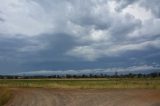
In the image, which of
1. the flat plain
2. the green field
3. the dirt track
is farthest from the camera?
the green field

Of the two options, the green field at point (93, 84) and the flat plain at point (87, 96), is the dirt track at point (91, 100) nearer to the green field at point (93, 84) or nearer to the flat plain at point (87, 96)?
the flat plain at point (87, 96)

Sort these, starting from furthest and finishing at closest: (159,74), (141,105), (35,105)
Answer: (159,74) < (35,105) < (141,105)

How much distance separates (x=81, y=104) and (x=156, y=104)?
5.87m

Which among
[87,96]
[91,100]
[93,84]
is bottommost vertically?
[91,100]

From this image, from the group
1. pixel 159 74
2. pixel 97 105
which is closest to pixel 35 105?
pixel 97 105

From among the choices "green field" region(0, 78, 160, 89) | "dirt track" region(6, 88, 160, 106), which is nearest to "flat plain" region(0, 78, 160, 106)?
"dirt track" region(6, 88, 160, 106)

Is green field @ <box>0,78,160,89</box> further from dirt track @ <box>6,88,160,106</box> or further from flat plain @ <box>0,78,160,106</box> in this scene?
dirt track @ <box>6,88,160,106</box>

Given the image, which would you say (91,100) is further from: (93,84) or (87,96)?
(93,84)

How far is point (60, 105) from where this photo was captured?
26.1 meters

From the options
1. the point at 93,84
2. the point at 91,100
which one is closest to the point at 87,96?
the point at 91,100

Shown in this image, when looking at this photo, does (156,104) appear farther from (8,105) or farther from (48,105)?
(8,105)

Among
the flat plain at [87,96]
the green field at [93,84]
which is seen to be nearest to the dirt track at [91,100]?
the flat plain at [87,96]

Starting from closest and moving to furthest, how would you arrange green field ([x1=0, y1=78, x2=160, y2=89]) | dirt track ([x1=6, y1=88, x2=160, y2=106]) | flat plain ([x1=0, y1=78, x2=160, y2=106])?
dirt track ([x1=6, y1=88, x2=160, y2=106]) → flat plain ([x1=0, y1=78, x2=160, y2=106]) → green field ([x1=0, y1=78, x2=160, y2=89])

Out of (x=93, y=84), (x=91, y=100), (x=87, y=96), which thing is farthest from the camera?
(x=93, y=84)
